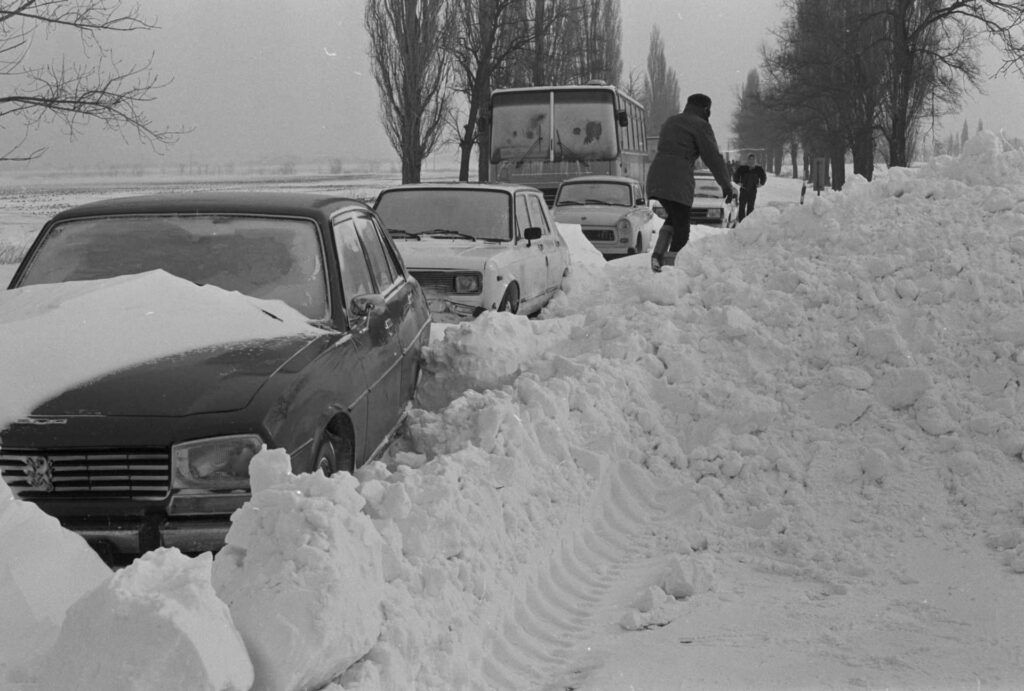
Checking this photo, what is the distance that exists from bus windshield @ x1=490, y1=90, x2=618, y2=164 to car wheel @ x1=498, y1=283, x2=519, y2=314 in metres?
11.1

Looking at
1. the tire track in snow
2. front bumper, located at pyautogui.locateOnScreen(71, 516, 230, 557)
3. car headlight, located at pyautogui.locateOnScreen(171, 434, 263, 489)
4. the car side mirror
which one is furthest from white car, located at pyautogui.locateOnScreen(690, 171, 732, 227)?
front bumper, located at pyautogui.locateOnScreen(71, 516, 230, 557)

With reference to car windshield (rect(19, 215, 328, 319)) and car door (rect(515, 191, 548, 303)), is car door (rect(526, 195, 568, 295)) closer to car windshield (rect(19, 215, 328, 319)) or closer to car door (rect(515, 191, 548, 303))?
car door (rect(515, 191, 548, 303))

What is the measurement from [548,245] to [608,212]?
6.40 metres

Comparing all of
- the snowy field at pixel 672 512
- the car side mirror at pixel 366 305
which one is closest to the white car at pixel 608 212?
the snowy field at pixel 672 512

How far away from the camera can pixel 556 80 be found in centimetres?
3728

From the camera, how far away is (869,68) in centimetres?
3488

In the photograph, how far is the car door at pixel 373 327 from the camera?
4691mm

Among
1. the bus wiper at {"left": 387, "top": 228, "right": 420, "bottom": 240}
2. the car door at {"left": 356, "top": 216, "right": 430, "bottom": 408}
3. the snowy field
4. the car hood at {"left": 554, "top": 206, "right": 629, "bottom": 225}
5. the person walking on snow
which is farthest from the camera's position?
the person walking on snow

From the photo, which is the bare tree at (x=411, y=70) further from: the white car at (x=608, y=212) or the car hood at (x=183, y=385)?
the car hood at (x=183, y=385)

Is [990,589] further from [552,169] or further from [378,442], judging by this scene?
[552,169]

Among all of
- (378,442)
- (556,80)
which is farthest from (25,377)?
(556,80)

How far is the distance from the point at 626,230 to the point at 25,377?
13789 mm

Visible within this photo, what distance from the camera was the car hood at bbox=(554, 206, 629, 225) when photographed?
55.0 feet

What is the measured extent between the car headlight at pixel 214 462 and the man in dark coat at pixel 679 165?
6.83 meters
